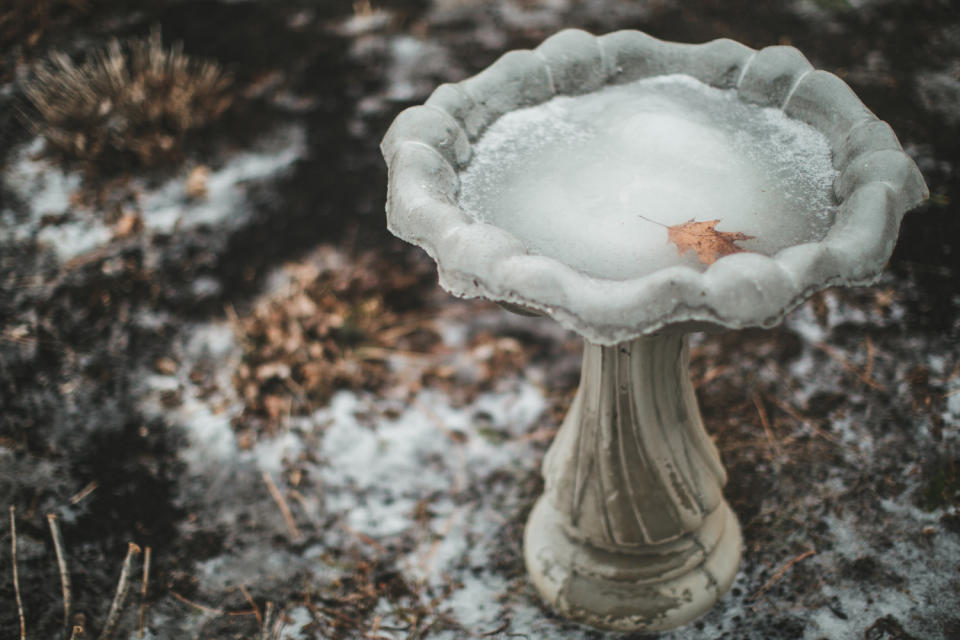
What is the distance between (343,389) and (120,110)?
6.59ft

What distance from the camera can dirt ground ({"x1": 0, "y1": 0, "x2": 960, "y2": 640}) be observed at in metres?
2.04

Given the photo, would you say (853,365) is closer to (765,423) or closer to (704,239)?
(765,423)

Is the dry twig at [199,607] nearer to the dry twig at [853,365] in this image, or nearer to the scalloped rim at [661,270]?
the scalloped rim at [661,270]

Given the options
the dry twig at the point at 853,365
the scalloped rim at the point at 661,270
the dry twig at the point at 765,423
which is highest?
the scalloped rim at the point at 661,270

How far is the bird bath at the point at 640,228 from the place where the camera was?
1.18m

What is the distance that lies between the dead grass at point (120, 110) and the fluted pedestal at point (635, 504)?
9.11 feet

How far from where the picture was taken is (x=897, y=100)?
3432 millimetres

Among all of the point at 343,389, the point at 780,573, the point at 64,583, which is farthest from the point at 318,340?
the point at 780,573

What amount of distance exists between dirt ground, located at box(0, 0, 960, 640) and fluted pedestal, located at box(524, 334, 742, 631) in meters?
0.11

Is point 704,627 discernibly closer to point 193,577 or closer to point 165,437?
point 193,577

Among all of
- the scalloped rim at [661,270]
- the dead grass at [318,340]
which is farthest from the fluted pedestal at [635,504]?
the dead grass at [318,340]

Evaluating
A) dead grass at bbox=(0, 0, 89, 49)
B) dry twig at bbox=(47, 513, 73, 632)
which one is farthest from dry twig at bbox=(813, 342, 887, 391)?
dead grass at bbox=(0, 0, 89, 49)

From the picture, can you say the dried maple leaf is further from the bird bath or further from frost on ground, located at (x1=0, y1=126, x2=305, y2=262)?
frost on ground, located at (x1=0, y1=126, x2=305, y2=262)

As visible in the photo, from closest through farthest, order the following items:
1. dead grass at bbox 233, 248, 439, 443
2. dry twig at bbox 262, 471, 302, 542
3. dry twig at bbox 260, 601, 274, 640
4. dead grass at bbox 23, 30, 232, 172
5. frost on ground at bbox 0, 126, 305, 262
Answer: dry twig at bbox 260, 601, 274, 640, dry twig at bbox 262, 471, 302, 542, dead grass at bbox 233, 248, 439, 443, frost on ground at bbox 0, 126, 305, 262, dead grass at bbox 23, 30, 232, 172
